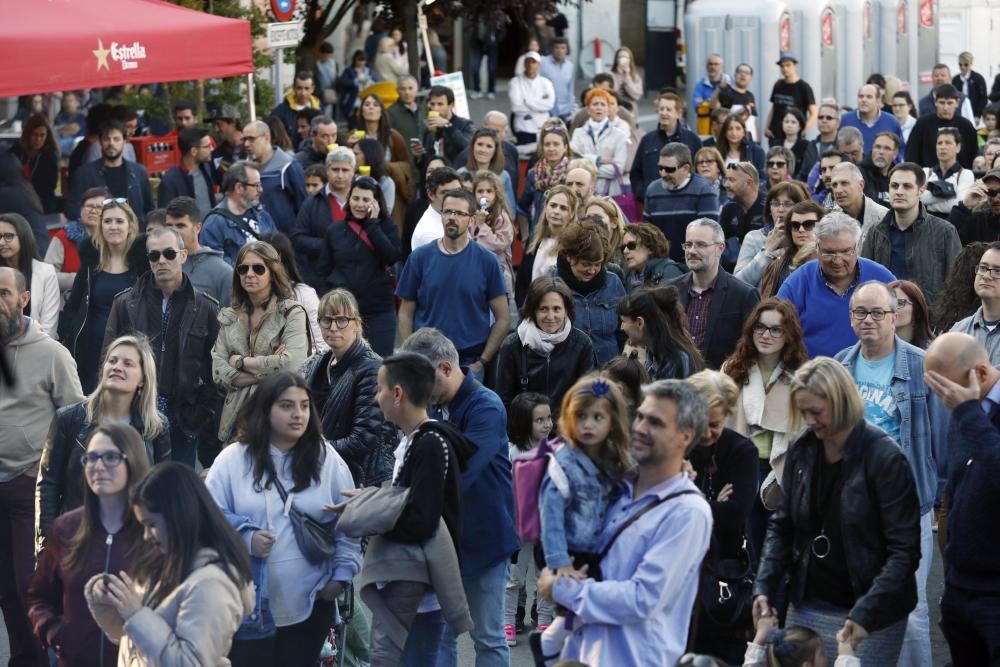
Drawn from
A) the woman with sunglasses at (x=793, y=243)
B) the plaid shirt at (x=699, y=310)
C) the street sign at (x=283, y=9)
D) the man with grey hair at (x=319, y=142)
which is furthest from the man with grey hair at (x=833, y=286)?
the street sign at (x=283, y=9)

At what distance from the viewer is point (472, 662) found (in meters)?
8.02

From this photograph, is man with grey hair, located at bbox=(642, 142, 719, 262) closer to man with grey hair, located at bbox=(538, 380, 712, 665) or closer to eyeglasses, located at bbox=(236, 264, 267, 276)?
eyeglasses, located at bbox=(236, 264, 267, 276)

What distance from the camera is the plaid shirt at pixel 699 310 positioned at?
29.4 ft

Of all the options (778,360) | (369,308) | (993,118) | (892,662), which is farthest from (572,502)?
(993,118)

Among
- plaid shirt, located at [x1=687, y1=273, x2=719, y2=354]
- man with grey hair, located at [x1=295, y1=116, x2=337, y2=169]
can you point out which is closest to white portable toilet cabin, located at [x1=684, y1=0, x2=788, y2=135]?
man with grey hair, located at [x1=295, y1=116, x2=337, y2=169]

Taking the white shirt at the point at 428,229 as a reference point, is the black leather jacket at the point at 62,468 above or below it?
below

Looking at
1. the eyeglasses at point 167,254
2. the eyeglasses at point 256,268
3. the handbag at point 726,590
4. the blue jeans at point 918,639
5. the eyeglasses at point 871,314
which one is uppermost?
the eyeglasses at point 167,254

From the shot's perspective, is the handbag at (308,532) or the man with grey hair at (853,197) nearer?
the handbag at (308,532)

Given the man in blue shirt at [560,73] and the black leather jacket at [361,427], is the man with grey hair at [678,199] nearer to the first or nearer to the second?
the black leather jacket at [361,427]

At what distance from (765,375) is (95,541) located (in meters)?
3.26

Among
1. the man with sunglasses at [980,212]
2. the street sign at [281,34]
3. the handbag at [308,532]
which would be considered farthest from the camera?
the street sign at [281,34]

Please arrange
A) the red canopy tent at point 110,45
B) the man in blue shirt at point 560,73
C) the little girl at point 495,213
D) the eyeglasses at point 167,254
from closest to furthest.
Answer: the eyeglasses at point 167,254 < the little girl at point 495,213 < the red canopy tent at point 110,45 < the man in blue shirt at point 560,73

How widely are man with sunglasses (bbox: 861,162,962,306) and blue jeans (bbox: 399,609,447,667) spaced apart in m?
4.25

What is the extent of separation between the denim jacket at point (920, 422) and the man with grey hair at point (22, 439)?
3.67 meters
